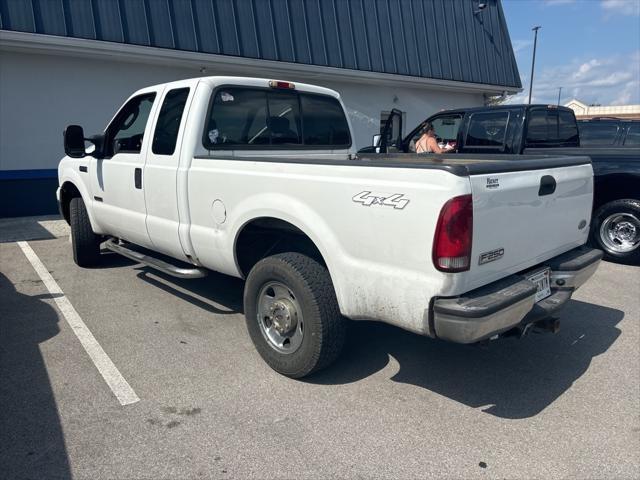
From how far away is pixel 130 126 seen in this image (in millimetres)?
4977

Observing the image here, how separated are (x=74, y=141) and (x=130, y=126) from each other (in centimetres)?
70

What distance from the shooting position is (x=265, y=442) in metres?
2.81

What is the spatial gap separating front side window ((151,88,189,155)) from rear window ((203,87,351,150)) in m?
0.32

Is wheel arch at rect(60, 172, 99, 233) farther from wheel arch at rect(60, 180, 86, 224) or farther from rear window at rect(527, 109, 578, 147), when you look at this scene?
rear window at rect(527, 109, 578, 147)

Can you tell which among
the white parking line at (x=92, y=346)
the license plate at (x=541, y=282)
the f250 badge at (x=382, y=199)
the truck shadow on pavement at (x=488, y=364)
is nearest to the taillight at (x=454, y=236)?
the f250 badge at (x=382, y=199)

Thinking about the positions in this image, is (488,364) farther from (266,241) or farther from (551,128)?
(551,128)

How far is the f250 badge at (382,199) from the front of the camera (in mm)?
2682

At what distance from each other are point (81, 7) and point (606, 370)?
937 cm

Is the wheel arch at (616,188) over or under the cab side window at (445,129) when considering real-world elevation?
under

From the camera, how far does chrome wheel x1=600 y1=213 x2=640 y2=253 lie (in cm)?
668

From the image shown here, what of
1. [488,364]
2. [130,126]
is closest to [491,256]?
[488,364]

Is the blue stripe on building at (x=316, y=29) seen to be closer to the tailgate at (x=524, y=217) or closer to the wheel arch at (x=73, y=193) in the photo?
the wheel arch at (x=73, y=193)

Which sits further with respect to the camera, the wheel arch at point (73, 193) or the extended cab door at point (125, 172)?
the wheel arch at point (73, 193)

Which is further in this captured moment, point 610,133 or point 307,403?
point 610,133
